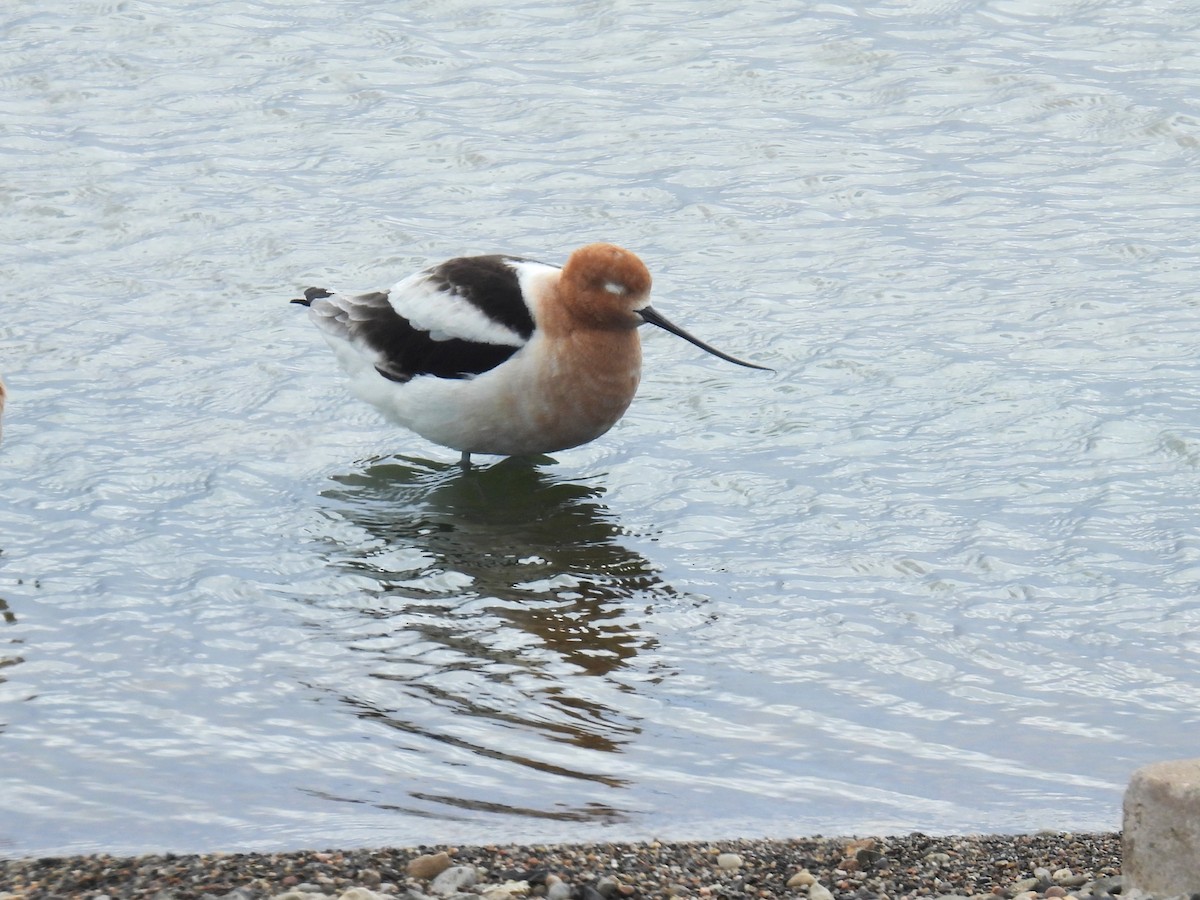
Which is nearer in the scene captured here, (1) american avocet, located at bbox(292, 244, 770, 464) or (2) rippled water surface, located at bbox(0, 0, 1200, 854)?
(2) rippled water surface, located at bbox(0, 0, 1200, 854)

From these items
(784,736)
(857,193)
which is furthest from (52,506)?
(857,193)

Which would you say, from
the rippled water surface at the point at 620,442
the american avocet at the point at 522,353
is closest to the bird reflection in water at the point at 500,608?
the rippled water surface at the point at 620,442

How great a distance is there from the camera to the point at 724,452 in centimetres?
943

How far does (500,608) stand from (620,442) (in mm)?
2208

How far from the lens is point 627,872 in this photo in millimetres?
5207

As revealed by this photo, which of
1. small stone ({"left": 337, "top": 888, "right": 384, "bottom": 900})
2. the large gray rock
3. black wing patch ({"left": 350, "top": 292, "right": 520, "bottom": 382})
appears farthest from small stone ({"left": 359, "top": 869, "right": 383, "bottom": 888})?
black wing patch ({"left": 350, "top": 292, "right": 520, "bottom": 382})

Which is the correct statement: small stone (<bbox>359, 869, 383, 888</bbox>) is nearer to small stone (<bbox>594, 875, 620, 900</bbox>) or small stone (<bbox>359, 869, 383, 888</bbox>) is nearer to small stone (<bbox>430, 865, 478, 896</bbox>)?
small stone (<bbox>430, 865, 478, 896</bbox>)

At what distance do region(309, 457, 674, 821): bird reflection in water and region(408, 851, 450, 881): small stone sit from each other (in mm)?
788

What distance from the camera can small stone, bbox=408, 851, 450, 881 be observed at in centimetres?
509

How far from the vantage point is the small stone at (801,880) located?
16.7 feet

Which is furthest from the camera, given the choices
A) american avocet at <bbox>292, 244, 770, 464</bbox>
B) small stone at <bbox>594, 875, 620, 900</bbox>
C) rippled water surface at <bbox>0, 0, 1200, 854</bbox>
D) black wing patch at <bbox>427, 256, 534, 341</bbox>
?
black wing patch at <bbox>427, 256, 534, 341</bbox>

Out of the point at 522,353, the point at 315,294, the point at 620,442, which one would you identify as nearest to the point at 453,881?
the point at 522,353

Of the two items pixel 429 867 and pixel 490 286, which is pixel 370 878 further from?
pixel 490 286

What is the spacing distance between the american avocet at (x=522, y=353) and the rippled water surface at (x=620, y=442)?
45 cm
